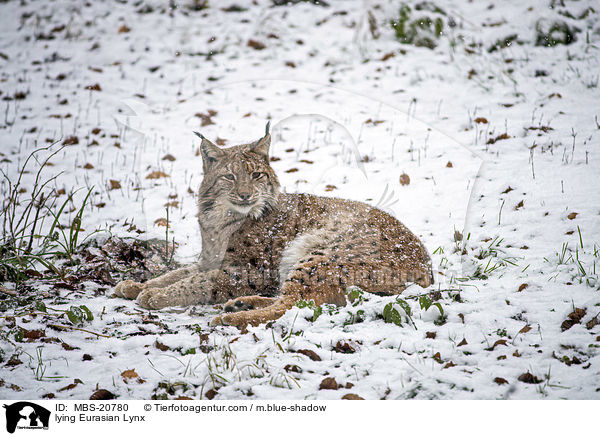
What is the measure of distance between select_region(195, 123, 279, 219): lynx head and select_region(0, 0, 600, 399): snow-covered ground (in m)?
0.98

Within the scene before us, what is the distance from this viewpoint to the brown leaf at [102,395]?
264 centimetres

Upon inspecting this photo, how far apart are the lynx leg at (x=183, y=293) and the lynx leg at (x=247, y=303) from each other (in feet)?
1.32

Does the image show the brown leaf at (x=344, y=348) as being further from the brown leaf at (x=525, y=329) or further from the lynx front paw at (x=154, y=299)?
the lynx front paw at (x=154, y=299)

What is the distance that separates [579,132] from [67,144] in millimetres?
7088

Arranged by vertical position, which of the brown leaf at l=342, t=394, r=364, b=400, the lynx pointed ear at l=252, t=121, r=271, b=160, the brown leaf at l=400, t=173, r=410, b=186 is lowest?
the brown leaf at l=400, t=173, r=410, b=186

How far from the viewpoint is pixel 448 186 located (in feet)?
17.6

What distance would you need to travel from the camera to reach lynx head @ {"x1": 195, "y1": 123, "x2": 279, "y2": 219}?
161 inches

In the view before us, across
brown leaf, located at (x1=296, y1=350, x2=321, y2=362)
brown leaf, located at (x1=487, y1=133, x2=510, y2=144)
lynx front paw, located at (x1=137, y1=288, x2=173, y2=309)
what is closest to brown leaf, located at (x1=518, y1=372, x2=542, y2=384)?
brown leaf, located at (x1=296, y1=350, x2=321, y2=362)

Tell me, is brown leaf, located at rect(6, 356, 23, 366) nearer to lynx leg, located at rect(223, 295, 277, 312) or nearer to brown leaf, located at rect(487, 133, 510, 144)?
lynx leg, located at rect(223, 295, 277, 312)

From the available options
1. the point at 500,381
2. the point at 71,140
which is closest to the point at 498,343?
the point at 500,381

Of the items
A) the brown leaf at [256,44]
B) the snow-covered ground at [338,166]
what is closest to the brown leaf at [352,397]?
the snow-covered ground at [338,166]

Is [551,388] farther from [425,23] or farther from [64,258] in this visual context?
[425,23]

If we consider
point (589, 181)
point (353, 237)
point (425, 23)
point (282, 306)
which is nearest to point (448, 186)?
point (589, 181)
